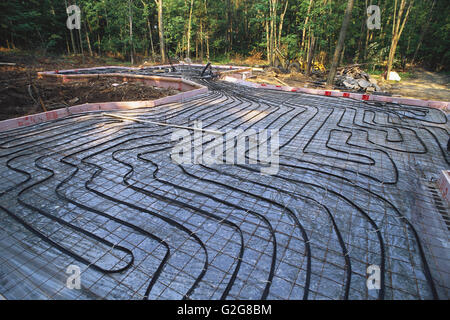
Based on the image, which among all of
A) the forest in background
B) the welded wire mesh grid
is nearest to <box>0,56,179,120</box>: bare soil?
the welded wire mesh grid

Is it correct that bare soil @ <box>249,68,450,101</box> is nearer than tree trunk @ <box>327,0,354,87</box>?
No

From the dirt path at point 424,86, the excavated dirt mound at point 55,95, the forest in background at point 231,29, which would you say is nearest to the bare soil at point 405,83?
the dirt path at point 424,86

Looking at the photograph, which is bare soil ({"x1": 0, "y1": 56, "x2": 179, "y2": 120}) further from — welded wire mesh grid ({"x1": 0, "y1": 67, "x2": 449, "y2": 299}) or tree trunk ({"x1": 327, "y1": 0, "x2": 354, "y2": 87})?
tree trunk ({"x1": 327, "y1": 0, "x2": 354, "y2": 87})

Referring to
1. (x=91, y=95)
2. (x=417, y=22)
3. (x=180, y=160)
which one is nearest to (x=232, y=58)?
(x=417, y=22)

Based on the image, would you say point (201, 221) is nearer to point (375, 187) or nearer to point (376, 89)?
point (375, 187)

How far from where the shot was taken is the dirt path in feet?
34.0

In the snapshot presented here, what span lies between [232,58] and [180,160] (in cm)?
2038

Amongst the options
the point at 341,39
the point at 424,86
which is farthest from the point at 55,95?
the point at 424,86

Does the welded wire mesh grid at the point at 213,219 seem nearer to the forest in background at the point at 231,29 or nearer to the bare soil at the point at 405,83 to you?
the bare soil at the point at 405,83

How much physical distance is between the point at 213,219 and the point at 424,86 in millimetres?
14897

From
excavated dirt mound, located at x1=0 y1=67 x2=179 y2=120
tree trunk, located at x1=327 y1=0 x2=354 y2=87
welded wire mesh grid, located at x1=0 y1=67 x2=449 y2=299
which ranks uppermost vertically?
tree trunk, located at x1=327 y1=0 x2=354 y2=87

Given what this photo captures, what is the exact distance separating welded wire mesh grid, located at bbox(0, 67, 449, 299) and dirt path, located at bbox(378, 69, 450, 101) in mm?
7118

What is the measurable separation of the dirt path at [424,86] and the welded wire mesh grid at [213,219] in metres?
7.12

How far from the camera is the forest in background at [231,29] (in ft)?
51.6
